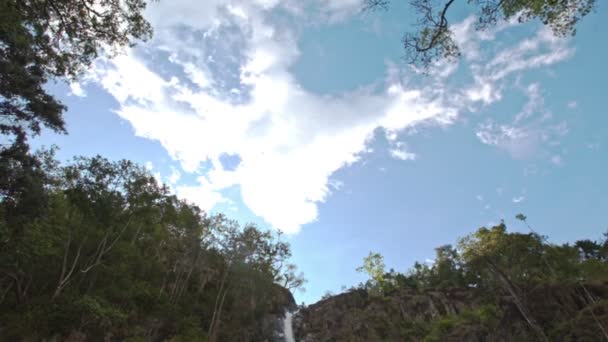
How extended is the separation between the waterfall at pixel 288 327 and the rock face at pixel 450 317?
79cm

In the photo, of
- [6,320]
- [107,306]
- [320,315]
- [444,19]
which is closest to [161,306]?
[107,306]

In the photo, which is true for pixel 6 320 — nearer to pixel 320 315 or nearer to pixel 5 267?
pixel 5 267

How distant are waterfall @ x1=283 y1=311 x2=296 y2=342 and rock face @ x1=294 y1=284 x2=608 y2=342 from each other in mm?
795

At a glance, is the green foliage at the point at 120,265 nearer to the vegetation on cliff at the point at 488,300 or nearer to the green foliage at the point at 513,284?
the vegetation on cliff at the point at 488,300

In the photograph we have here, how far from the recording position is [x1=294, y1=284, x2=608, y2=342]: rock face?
54.8ft

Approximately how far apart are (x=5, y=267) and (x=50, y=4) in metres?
20.7

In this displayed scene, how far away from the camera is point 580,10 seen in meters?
6.44

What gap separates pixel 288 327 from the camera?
130 ft

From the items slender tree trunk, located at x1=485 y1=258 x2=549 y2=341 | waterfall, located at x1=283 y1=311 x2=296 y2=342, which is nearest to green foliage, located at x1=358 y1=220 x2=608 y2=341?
slender tree trunk, located at x1=485 y1=258 x2=549 y2=341

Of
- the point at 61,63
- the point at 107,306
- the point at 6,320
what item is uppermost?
the point at 61,63

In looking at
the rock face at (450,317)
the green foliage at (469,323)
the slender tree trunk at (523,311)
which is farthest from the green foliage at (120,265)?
the slender tree trunk at (523,311)

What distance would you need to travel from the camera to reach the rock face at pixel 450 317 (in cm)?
1670

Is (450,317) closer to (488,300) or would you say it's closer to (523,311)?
(488,300)

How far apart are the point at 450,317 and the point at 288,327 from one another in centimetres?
2061
